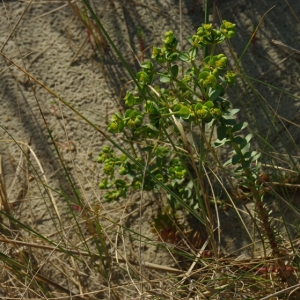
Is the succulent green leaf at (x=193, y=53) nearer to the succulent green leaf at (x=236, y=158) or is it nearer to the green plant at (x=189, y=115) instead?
the green plant at (x=189, y=115)

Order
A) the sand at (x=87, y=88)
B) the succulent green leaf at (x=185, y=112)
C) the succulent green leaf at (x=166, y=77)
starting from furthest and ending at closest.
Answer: the sand at (x=87, y=88)
the succulent green leaf at (x=166, y=77)
the succulent green leaf at (x=185, y=112)

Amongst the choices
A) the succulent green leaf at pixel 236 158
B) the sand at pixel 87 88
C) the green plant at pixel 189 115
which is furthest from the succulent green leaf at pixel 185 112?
the sand at pixel 87 88

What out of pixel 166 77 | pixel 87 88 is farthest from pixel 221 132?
pixel 87 88

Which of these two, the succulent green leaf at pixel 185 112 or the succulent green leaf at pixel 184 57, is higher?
the succulent green leaf at pixel 184 57

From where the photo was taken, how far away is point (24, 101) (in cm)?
226

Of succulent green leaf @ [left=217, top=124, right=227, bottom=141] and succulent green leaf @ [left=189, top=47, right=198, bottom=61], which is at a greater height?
succulent green leaf @ [left=189, top=47, right=198, bottom=61]

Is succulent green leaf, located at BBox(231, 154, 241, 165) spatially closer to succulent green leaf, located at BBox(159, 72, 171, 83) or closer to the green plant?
the green plant

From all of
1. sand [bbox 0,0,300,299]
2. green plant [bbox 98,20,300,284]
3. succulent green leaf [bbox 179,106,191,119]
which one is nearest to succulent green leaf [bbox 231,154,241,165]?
green plant [bbox 98,20,300,284]

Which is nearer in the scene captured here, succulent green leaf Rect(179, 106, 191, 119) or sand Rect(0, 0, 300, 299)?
succulent green leaf Rect(179, 106, 191, 119)

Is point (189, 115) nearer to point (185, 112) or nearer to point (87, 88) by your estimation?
point (185, 112)

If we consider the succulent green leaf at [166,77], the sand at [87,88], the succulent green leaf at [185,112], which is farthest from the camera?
the sand at [87,88]

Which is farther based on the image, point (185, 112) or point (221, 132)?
point (221, 132)

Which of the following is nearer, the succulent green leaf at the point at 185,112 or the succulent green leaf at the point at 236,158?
the succulent green leaf at the point at 185,112

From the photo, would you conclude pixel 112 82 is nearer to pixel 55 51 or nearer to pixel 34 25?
pixel 55 51
